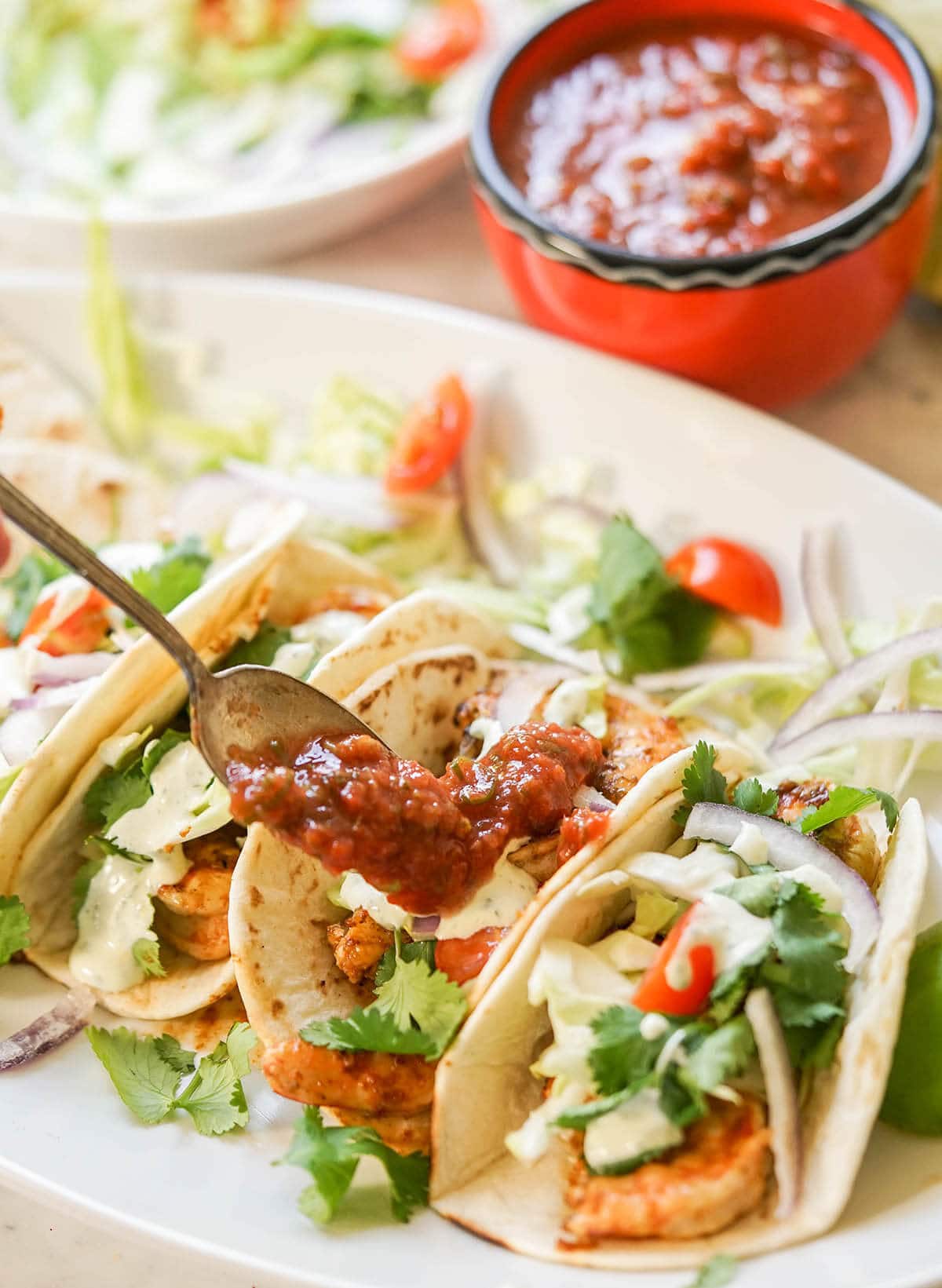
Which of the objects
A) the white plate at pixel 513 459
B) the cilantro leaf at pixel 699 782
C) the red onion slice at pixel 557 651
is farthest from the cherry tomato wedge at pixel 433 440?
the cilantro leaf at pixel 699 782

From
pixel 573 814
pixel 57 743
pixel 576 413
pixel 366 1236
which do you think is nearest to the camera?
pixel 366 1236

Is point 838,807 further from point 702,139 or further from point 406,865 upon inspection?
point 702,139

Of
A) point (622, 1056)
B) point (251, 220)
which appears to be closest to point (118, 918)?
point (622, 1056)

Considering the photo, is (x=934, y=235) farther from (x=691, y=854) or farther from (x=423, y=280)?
(x=691, y=854)

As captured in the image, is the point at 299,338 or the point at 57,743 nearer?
the point at 57,743

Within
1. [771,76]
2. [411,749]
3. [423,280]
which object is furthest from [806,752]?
[423,280]
